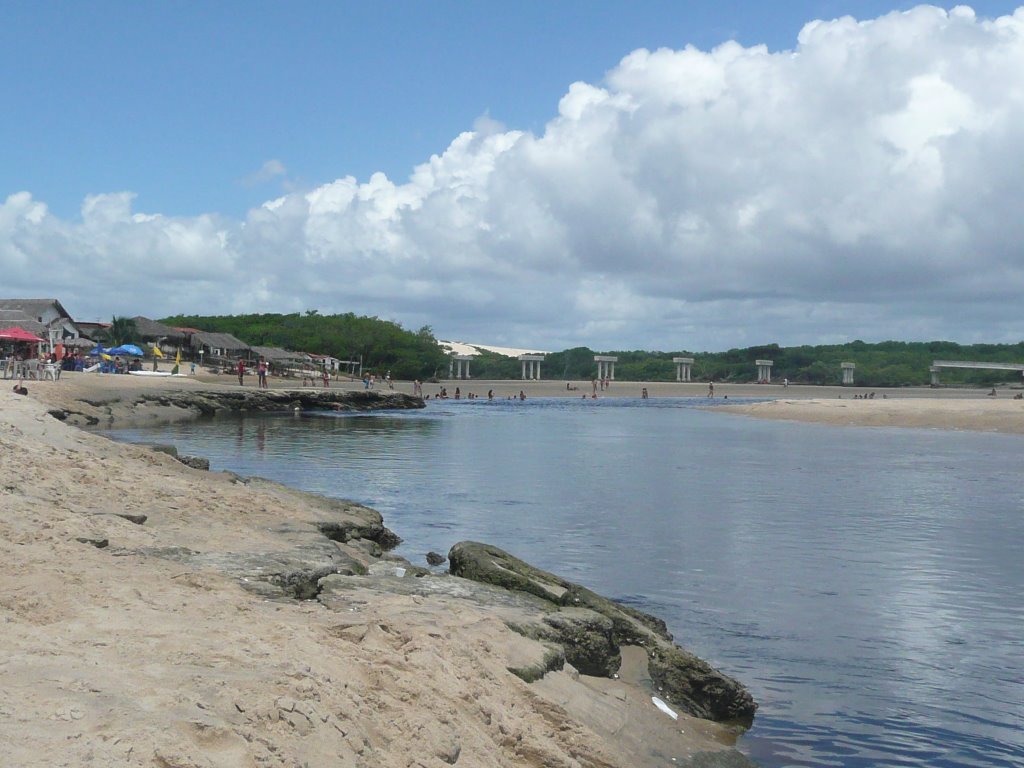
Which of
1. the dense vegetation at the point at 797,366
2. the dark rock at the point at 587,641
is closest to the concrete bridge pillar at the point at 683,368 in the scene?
the dense vegetation at the point at 797,366

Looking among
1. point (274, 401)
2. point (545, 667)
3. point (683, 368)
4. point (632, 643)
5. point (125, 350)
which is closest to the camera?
point (545, 667)

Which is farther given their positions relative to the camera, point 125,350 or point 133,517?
point 125,350

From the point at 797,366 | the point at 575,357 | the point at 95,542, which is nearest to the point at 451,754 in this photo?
the point at 95,542

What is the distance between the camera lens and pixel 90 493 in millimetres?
11805

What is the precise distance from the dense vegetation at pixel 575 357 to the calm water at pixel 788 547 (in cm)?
7951

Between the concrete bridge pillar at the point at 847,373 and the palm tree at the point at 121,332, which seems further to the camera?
the concrete bridge pillar at the point at 847,373

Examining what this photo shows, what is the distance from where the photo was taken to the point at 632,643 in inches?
358

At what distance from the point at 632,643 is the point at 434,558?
17.3 ft

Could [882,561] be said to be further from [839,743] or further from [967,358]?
[967,358]

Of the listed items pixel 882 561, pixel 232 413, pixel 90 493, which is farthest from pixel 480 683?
pixel 232 413

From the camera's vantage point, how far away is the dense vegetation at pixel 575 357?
119m

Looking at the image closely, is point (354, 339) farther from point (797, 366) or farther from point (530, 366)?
point (797, 366)

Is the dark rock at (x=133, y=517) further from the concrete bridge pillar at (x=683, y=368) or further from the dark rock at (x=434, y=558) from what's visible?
the concrete bridge pillar at (x=683, y=368)

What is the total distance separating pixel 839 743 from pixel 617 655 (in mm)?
2047
